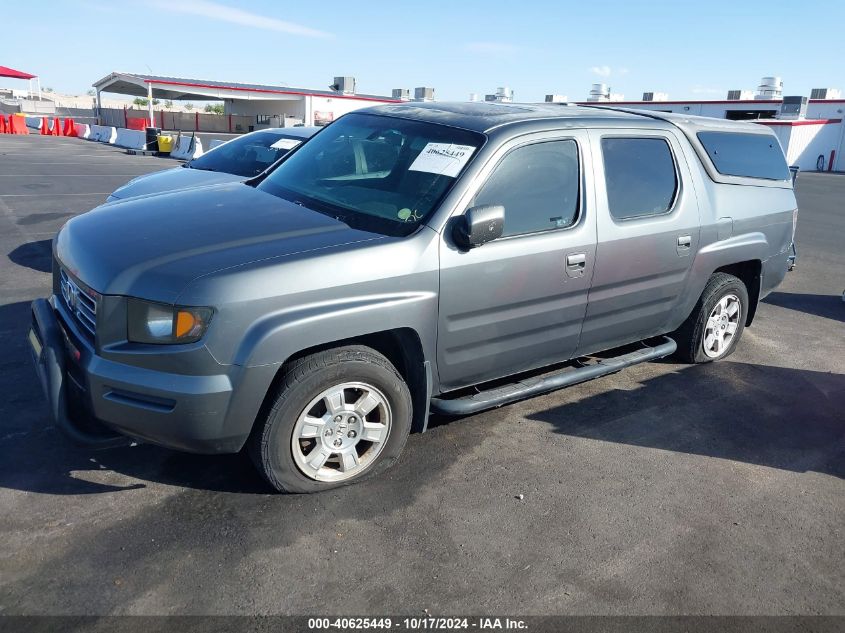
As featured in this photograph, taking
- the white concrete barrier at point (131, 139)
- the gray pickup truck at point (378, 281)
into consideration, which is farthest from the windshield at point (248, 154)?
the white concrete barrier at point (131, 139)

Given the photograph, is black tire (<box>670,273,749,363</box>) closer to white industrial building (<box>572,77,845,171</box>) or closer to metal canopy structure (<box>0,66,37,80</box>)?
white industrial building (<box>572,77,845,171</box>)

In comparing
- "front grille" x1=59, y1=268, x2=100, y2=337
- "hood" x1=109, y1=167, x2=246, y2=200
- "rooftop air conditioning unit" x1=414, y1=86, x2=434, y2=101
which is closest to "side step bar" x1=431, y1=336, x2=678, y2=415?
"front grille" x1=59, y1=268, x2=100, y2=337

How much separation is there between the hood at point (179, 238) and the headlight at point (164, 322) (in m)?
0.06

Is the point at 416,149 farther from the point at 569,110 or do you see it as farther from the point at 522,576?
the point at 522,576

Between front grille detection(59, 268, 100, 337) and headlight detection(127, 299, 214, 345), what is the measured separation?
8.1 inches

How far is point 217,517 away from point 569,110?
132 inches

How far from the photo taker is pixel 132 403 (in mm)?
3119

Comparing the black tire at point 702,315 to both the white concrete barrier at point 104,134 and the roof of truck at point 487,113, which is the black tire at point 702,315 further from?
the white concrete barrier at point 104,134

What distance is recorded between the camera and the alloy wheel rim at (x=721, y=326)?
220 inches

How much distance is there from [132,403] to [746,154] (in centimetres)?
499

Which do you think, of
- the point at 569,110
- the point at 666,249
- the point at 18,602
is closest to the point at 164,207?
the point at 18,602

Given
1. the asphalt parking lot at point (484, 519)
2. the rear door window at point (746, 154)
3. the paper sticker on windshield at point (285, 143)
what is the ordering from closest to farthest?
1. the asphalt parking lot at point (484, 519)
2. the rear door window at point (746, 154)
3. the paper sticker on windshield at point (285, 143)

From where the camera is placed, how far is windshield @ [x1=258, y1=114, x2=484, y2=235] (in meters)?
3.82

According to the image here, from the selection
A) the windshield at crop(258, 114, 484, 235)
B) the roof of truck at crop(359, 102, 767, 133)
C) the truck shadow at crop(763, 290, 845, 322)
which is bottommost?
the truck shadow at crop(763, 290, 845, 322)
